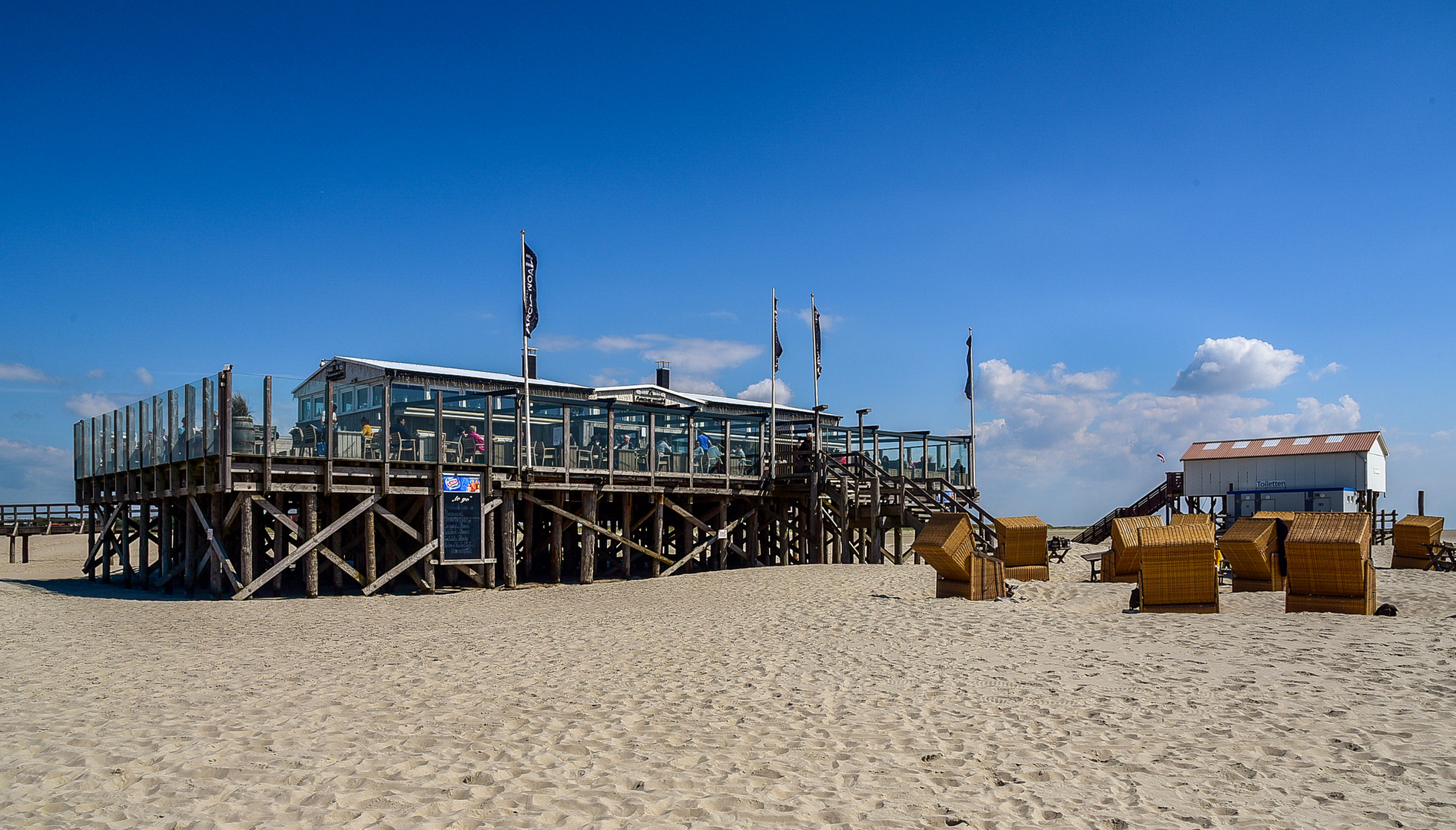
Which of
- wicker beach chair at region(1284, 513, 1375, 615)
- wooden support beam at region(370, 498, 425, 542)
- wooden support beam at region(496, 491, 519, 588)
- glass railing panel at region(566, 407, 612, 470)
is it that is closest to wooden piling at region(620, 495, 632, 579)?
glass railing panel at region(566, 407, 612, 470)

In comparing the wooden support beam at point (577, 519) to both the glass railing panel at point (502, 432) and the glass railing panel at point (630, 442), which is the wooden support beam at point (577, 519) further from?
the glass railing panel at point (630, 442)

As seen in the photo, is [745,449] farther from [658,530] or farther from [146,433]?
[146,433]

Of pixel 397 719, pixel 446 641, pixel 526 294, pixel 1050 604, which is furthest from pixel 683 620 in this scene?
pixel 526 294

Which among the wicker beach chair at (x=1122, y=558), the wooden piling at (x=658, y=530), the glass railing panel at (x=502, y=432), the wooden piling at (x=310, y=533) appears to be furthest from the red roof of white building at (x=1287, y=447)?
the wooden piling at (x=310, y=533)

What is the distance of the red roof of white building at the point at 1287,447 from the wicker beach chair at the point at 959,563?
99.2ft

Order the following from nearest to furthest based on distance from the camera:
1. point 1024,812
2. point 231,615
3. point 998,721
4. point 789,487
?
point 1024,812
point 998,721
point 231,615
point 789,487

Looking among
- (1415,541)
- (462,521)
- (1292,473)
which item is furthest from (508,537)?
(1292,473)

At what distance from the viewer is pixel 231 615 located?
15211mm

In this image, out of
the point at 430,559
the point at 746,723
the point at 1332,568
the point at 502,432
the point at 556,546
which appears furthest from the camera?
the point at 556,546

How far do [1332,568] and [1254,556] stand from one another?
3.08 metres

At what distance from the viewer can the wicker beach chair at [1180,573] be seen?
13.6 meters

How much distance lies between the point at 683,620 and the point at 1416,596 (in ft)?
36.8

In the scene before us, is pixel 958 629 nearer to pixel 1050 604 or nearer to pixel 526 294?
pixel 1050 604

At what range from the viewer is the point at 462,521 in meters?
20.3
